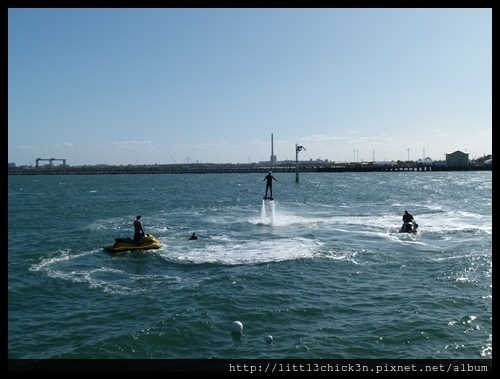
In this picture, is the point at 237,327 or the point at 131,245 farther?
the point at 131,245

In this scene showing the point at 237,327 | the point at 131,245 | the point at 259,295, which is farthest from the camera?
the point at 131,245

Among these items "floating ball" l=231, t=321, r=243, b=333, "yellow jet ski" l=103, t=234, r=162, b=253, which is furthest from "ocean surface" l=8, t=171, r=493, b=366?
"yellow jet ski" l=103, t=234, r=162, b=253

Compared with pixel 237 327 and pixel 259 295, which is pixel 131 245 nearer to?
pixel 259 295

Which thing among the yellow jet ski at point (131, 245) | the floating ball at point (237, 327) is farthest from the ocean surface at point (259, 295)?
the yellow jet ski at point (131, 245)

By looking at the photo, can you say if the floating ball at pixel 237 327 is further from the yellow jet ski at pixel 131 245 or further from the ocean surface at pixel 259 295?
the yellow jet ski at pixel 131 245

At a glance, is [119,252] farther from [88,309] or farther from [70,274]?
[88,309]

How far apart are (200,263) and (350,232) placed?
41.4ft

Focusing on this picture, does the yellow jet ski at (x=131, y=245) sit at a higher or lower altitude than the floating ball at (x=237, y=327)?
higher

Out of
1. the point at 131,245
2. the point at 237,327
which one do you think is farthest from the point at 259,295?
the point at 131,245

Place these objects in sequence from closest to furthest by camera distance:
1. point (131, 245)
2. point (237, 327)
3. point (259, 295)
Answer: point (237, 327), point (259, 295), point (131, 245)

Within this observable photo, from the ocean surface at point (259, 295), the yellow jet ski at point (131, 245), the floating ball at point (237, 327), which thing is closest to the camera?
the ocean surface at point (259, 295)

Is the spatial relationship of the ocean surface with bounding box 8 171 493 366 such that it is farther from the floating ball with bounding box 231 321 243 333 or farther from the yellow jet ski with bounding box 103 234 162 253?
the yellow jet ski with bounding box 103 234 162 253
